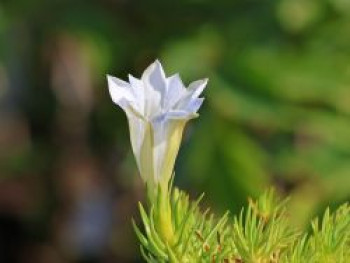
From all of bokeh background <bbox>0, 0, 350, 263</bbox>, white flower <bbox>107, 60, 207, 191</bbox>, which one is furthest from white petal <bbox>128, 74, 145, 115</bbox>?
bokeh background <bbox>0, 0, 350, 263</bbox>

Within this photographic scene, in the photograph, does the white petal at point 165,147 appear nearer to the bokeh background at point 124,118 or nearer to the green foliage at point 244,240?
the green foliage at point 244,240

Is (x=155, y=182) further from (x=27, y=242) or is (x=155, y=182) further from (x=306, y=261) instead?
(x=27, y=242)

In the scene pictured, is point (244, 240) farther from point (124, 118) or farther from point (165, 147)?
point (124, 118)

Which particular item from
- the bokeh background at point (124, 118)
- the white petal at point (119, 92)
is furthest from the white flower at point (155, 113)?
the bokeh background at point (124, 118)

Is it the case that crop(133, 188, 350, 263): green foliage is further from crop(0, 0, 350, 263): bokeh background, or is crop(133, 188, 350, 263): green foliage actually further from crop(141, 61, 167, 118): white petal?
crop(0, 0, 350, 263): bokeh background

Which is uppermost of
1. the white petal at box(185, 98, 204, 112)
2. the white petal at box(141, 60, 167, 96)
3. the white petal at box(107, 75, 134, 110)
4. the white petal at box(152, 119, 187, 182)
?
the white petal at box(141, 60, 167, 96)

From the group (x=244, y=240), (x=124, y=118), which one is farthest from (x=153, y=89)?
(x=124, y=118)
